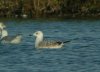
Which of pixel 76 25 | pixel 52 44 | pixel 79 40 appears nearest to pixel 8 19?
pixel 76 25

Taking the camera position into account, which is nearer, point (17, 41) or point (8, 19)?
point (17, 41)

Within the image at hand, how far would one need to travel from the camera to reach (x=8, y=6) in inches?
1861

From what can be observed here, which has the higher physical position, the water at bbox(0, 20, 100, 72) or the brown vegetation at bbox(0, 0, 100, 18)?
the water at bbox(0, 20, 100, 72)

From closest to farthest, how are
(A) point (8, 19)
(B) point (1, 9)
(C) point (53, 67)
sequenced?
(C) point (53, 67) → (A) point (8, 19) → (B) point (1, 9)

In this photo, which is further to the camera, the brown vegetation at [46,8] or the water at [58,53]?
the brown vegetation at [46,8]

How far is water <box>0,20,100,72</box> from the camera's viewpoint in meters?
19.8

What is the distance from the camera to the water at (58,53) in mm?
19844

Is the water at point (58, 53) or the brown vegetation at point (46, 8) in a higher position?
the water at point (58, 53)

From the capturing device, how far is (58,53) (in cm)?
2381

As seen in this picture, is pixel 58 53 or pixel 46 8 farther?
pixel 46 8

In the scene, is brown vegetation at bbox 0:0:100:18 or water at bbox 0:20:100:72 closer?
water at bbox 0:20:100:72

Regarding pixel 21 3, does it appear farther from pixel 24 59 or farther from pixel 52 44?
pixel 24 59

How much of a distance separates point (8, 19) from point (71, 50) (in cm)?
1922

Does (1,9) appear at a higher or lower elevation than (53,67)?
lower
